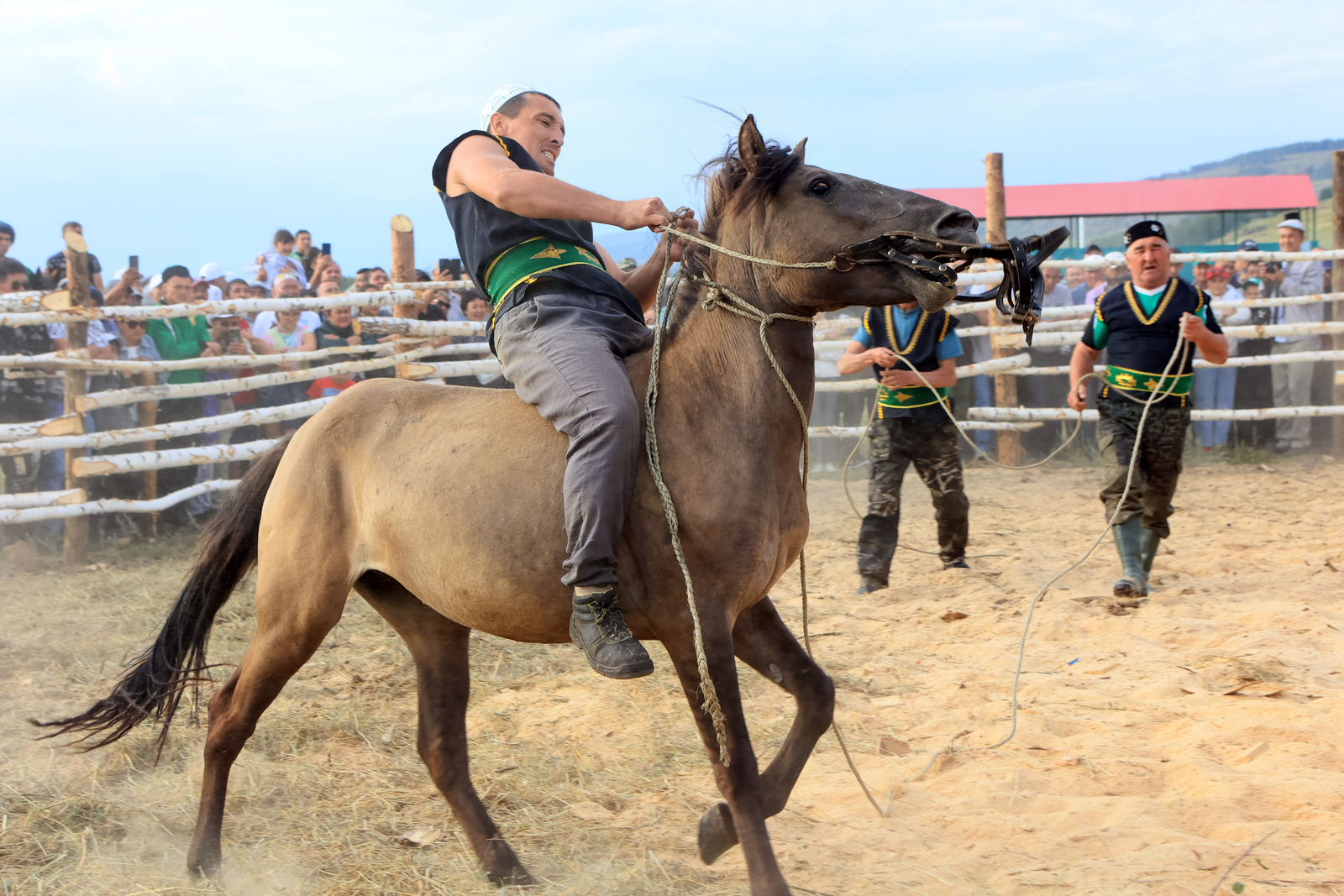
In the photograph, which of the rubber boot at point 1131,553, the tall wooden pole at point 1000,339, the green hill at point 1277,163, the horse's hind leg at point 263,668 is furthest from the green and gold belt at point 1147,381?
the green hill at point 1277,163

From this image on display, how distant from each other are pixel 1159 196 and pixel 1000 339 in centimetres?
1224

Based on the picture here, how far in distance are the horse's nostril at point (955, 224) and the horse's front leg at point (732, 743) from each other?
3.85 feet

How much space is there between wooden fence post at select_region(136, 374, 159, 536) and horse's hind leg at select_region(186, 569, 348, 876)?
537cm

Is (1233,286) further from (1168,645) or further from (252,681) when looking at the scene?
(252,681)

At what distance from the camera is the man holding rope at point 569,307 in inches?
108

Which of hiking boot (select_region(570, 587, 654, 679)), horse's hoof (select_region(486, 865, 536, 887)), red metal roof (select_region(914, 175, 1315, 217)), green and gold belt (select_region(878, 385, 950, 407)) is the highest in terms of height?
red metal roof (select_region(914, 175, 1315, 217))

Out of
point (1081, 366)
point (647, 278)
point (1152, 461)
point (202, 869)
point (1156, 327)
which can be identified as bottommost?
point (202, 869)

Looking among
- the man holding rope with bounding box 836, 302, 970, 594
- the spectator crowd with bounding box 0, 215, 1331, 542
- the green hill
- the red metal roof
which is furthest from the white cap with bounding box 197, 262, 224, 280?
the green hill

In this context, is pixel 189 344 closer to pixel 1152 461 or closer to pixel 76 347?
pixel 76 347

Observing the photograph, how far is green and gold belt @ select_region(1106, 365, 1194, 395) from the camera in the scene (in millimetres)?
5965

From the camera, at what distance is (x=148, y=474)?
812 centimetres

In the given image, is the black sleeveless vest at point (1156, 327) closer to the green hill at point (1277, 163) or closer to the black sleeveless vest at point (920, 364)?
the black sleeveless vest at point (920, 364)

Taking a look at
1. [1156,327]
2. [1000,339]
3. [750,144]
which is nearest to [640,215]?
[750,144]

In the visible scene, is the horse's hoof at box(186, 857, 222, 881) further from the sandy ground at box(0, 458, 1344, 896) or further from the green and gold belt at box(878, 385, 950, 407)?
the green and gold belt at box(878, 385, 950, 407)
